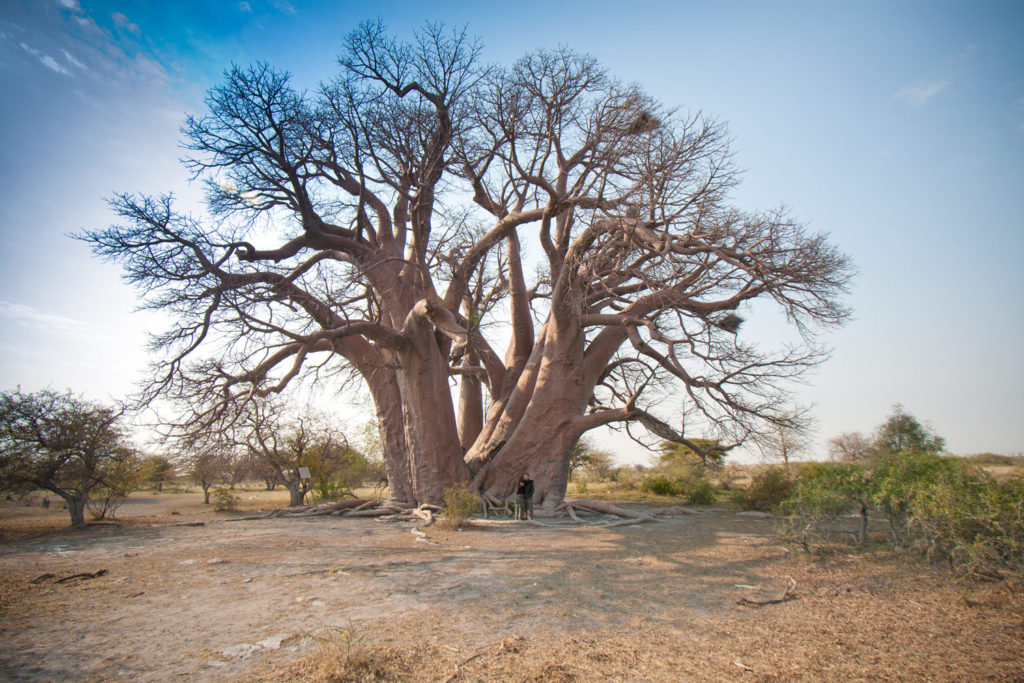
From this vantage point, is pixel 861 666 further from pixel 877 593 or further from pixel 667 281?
pixel 667 281

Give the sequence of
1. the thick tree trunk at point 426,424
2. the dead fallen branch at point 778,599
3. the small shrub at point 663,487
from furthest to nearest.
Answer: the small shrub at point 663,487 < the thick tree trunk at point 426,424 < the dead fallen branch at point 778,599

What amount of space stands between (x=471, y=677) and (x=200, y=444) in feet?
20.5

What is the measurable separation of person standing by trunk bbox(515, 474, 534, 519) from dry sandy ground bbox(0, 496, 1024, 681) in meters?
3.10

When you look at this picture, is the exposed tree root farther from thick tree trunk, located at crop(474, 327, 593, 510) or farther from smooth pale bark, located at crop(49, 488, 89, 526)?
smooth pale bark, located at crop(49, 488, 89, 526)

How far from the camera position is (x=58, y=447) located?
29.4 ft

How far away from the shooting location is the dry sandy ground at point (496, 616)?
285cm

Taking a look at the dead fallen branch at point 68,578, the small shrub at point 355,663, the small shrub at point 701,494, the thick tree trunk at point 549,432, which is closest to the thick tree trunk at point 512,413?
the thick tree trunk at point 549,432

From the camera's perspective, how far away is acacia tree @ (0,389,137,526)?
8.67 metres

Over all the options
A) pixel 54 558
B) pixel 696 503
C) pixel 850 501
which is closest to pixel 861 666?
pixel 850 501

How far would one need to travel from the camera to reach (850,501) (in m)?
5.88

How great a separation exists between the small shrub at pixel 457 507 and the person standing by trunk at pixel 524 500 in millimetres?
921

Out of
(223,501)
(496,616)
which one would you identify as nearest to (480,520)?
(496,616)

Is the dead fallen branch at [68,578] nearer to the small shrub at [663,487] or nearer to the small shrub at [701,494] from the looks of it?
the small shrub at [701,494]

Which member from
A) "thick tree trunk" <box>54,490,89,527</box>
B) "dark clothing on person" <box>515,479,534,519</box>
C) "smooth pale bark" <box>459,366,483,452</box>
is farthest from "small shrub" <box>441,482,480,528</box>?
"thick tree trunk" <box>54,490,89,527</box>
